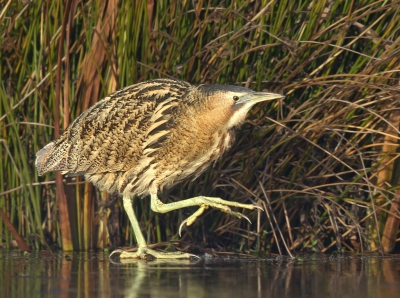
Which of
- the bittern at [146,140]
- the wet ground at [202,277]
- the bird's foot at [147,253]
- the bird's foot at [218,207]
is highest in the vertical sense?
the bittern at [146,140]

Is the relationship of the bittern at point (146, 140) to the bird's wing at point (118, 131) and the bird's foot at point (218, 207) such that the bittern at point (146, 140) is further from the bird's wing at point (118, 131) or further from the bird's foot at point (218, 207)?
the bird's foot at point (218, 207)

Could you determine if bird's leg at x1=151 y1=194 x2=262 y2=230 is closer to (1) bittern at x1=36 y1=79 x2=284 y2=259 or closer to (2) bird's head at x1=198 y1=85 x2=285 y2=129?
(1) bittern at x1=36 y1=79 x2=284 y2=259

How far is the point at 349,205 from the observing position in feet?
19.6

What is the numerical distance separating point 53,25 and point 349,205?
2225mm

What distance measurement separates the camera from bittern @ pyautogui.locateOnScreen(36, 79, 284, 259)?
18.6 feet

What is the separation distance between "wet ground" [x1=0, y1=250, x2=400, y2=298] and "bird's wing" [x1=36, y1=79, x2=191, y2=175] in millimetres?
611

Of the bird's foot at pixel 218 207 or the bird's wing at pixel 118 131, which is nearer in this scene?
the bird's foot at pixel 218 207

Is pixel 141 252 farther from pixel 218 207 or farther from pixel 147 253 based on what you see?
pixel 218 207

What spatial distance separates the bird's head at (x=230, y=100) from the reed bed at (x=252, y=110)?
0.27m

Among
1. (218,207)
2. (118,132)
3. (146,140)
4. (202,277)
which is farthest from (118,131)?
(202,277)

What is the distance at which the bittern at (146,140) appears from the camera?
18.6ft

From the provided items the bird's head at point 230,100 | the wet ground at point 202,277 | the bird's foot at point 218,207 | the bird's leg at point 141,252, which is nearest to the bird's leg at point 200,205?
the bird's foot at point 218,207

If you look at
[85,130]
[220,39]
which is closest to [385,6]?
[220,39]

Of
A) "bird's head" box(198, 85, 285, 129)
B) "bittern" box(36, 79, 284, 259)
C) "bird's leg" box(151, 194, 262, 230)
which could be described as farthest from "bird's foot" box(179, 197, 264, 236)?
"bird's head" box(198, 85, 285, 129)
